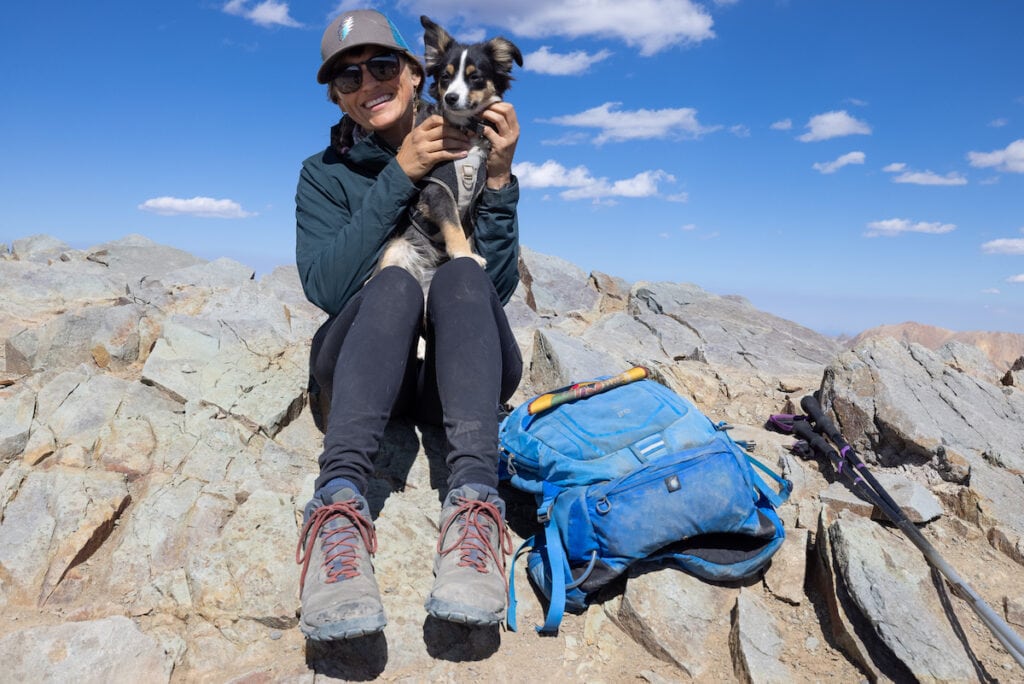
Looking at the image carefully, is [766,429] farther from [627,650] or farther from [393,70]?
[393,70]

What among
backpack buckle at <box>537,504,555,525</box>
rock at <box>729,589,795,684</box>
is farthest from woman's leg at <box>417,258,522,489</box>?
rock at <box>729,589,795,684</box>

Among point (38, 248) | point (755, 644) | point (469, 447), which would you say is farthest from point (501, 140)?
point (38, 248)

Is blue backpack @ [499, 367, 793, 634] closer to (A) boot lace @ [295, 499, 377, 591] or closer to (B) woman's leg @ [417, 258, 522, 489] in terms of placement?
(B) woman's leg @ [417, 258, 522, 489]

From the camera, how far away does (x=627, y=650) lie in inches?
94.2

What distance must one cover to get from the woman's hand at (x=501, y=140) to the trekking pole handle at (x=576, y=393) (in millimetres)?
1198

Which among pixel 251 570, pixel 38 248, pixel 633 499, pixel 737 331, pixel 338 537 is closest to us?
pixel 338 537

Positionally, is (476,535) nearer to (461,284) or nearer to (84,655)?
(461,284)

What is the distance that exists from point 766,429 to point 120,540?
13.0ft

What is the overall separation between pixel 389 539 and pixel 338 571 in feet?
1.96

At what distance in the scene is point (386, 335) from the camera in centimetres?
257

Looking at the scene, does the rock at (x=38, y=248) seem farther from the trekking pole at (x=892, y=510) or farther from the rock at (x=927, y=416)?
the rock at (x=927, y=416)

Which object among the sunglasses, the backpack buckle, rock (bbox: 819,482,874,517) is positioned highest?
the sunglasses

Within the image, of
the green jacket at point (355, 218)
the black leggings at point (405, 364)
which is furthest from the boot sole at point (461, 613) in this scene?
the green jacket at point (355, 218)

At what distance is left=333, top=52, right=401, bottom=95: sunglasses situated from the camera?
326cm
